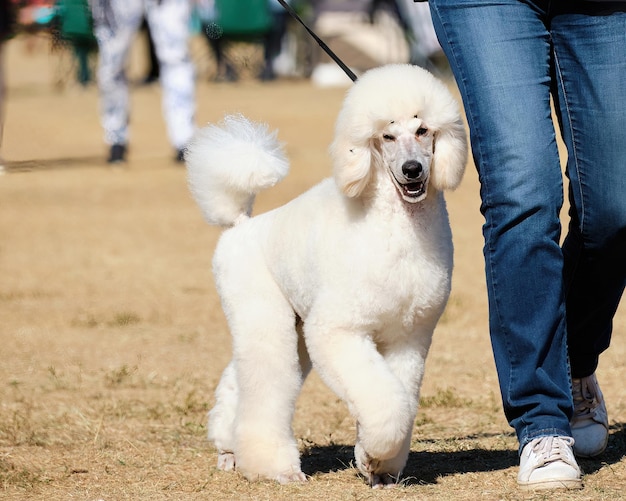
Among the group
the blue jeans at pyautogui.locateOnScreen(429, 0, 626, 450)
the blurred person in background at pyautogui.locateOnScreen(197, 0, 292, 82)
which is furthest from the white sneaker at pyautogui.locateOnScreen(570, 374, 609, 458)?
the blurred person in background at pyautogui.locateOnScreen(197, 0, 292, 82)

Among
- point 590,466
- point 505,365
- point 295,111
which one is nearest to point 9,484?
point 505,365

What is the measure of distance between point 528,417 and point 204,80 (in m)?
19.5

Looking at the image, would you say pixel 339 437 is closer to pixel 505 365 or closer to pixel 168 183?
pixel 505 365

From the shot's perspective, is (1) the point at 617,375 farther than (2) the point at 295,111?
No

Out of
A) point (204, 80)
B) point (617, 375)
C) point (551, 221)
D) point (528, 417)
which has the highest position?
point (551, 221)

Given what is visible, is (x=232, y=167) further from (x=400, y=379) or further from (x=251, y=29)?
(x=251, y=29)

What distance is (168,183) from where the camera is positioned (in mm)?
11188

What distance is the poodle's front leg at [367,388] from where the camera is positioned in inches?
126

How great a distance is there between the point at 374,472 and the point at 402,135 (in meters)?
0.95

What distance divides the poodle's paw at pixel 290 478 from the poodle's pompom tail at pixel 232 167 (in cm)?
86

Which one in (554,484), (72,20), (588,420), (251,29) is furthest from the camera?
(251,29)

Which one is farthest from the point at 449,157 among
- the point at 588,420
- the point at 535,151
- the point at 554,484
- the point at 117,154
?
the point at 117,154

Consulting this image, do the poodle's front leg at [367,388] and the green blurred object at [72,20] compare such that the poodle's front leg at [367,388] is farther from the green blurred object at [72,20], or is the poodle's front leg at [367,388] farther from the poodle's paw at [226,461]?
the green blurred object at [72,20]

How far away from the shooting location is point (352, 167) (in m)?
3.26
